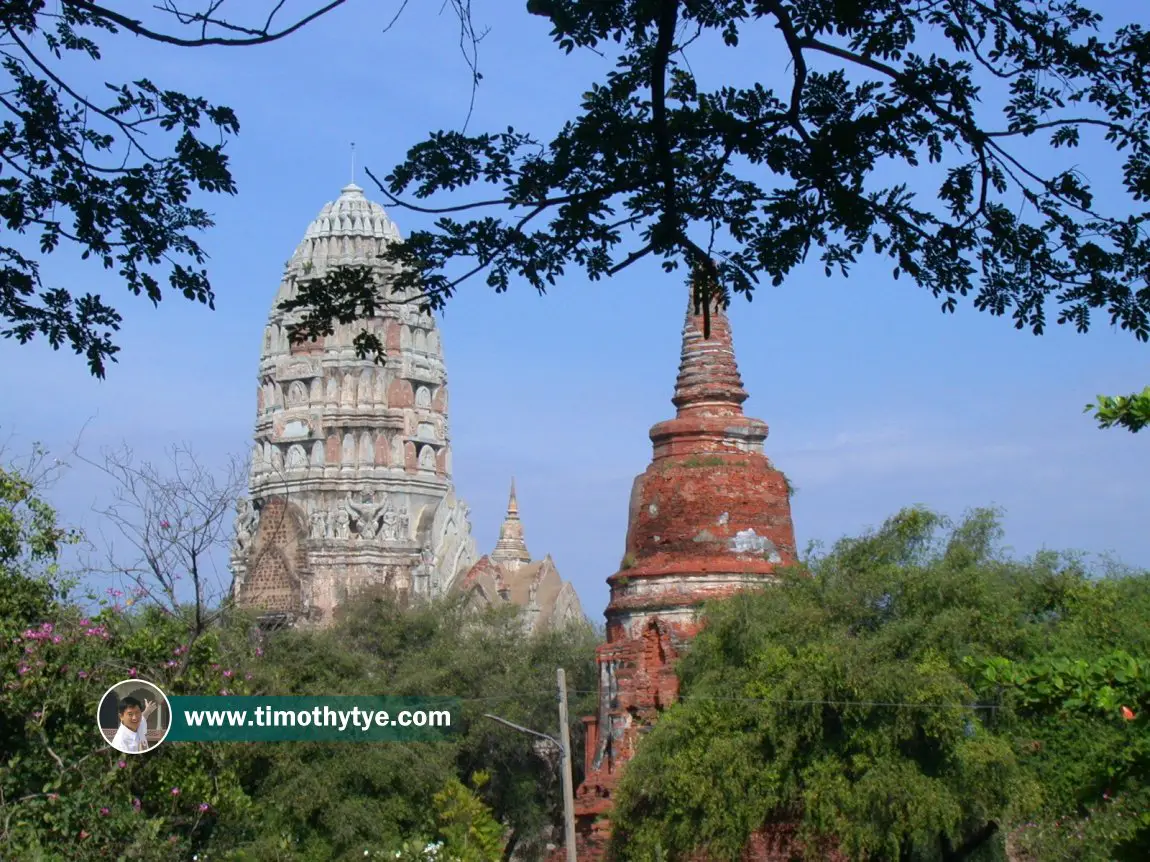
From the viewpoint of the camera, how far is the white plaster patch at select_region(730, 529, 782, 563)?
76.9ft

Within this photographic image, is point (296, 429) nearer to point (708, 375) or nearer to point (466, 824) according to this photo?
point (466, 824)

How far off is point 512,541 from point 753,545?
35.7 meters

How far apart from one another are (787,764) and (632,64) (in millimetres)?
14178

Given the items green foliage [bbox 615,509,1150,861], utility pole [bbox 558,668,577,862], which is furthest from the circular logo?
green foliage [bbox 615,509,1150,861]

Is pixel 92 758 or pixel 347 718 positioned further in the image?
pixel 347 718

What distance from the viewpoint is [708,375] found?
2469 cm

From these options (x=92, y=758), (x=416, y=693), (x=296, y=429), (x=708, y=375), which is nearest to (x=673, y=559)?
(x=708, y=375)

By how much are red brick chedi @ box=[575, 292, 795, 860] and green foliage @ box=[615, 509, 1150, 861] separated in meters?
0.69

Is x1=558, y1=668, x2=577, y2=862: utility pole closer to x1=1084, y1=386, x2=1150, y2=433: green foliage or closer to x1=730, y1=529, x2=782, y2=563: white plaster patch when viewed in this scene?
x1=730, y1=529, x2=782, y2=563: white plaster patch

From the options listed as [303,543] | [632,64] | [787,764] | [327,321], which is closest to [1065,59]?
[632,64]

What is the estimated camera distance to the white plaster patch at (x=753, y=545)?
23.5 metres

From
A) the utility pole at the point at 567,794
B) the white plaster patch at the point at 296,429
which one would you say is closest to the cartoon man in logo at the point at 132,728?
the utility pole at the point at 567,794

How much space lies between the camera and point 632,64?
292 inches

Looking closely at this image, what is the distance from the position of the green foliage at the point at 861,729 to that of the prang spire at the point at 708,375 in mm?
2755
